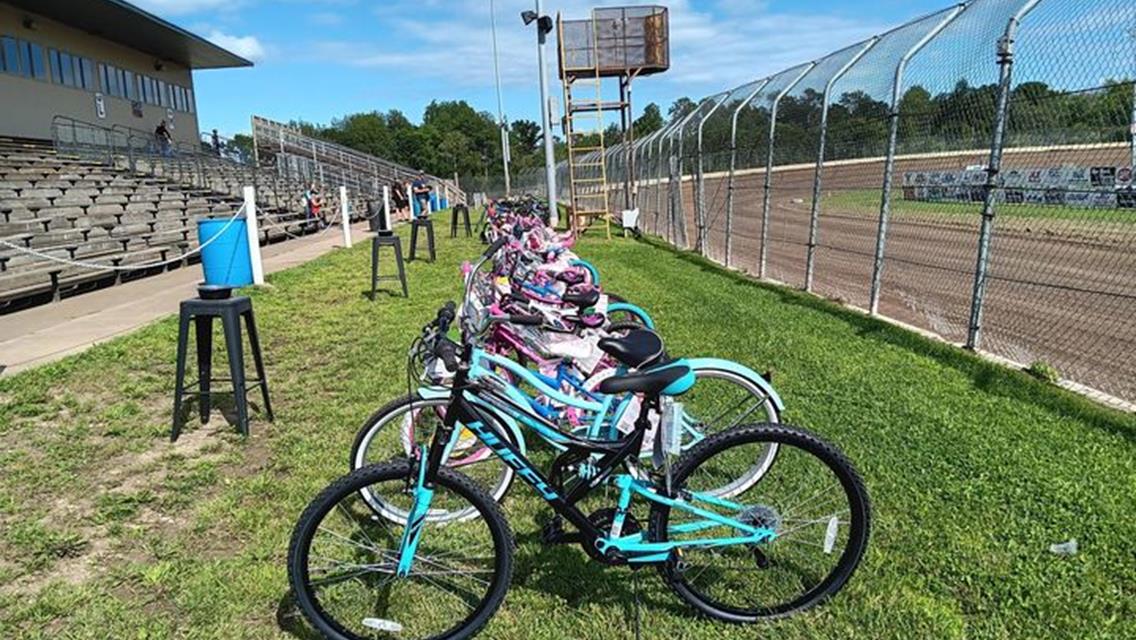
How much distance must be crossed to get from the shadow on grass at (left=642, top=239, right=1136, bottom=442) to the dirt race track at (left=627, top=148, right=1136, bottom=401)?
468mm

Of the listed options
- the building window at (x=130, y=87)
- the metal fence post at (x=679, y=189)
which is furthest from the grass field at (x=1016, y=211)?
the building window at (x=130, y=87)

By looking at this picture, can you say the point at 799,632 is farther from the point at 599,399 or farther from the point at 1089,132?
the point at 1089,132

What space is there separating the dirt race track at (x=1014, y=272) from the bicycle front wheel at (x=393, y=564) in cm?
441

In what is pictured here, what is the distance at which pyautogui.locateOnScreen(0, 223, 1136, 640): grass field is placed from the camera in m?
3.06

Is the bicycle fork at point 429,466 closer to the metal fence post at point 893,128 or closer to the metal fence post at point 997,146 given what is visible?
the metal fence post at point 997,146

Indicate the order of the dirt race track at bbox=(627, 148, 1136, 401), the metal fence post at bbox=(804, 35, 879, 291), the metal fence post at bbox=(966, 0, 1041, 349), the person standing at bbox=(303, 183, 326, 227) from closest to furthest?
1. the metal fence post at bbox=(966, 0, 1041, 349)
2. the dirt race track at bbox=(627, 148, 1136, 401)
3. the metal fence post at bbox=(804, 35, 879, 291)
4. the person standing at bbox=(303, 183, 326, 227)

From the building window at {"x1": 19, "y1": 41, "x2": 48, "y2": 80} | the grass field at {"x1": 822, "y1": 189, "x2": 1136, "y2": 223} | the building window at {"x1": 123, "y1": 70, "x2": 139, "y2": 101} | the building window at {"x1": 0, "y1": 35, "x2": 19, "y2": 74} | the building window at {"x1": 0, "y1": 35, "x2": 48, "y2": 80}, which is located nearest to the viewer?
the grass field at {"x1": 822, "y1": 189, "x2": 1136, "y2": 223}

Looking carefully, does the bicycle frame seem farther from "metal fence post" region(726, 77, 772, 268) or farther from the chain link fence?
"metal fence post" region(726, 77, 772, 268)

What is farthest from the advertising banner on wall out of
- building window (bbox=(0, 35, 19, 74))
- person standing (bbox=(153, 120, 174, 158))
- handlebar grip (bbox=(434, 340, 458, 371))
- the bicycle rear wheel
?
building window (bbox=(0, 35, 19, 74))

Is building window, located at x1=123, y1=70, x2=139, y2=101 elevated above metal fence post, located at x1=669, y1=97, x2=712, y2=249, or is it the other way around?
building window, located at x1=123, y1=70, x2=139, y2=101

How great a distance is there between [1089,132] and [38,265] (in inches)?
495

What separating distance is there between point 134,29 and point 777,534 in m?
35.0

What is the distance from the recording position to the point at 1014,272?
10.9 metres

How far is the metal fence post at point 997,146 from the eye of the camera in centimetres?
588
